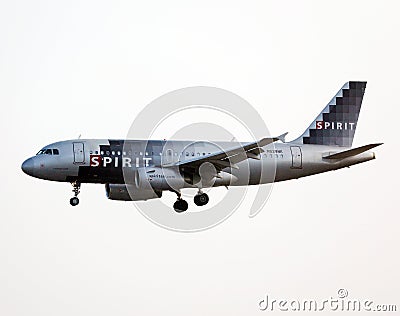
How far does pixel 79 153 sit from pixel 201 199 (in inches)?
304

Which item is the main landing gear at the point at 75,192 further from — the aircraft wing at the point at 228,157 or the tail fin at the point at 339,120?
the tail fin at the point at 339,120

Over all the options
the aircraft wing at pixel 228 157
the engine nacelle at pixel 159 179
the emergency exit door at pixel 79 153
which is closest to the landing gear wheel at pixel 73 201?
the emergency exit door at pixel 79 153

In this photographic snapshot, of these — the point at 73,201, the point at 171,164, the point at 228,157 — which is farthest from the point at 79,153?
the point at 228,157

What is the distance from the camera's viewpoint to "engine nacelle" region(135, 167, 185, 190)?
6025 cm

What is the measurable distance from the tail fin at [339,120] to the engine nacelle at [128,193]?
1073cm

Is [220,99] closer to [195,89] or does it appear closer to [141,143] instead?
[195,89]

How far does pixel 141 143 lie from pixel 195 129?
155 inches

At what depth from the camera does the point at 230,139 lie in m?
65.4

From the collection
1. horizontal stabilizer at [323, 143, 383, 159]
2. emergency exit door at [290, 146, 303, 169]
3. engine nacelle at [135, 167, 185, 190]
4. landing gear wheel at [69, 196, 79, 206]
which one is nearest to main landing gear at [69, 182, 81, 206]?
landing gear wheel at [69, 196, 79, 206]

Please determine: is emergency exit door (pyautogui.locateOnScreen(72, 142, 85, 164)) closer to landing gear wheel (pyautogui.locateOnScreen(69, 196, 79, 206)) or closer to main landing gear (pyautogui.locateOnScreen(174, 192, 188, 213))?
landing gear wheel (pyautogui.locateOnScreen(69, 196, 79, 206))

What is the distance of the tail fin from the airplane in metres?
1.99

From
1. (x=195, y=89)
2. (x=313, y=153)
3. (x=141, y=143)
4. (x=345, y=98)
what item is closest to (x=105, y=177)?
(x=141, y=143)

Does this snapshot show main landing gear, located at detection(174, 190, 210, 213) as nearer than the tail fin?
Yes

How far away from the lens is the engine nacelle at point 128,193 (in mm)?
63719
